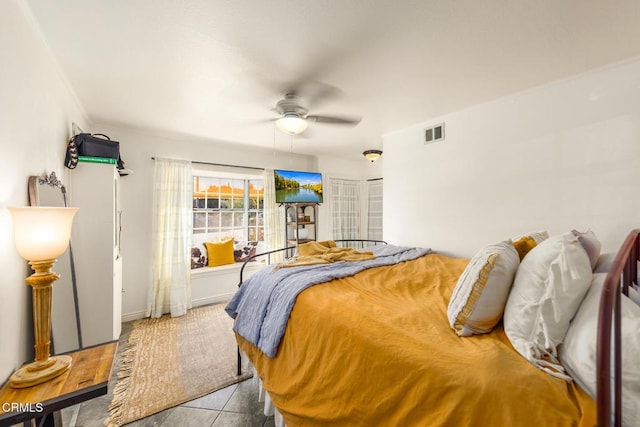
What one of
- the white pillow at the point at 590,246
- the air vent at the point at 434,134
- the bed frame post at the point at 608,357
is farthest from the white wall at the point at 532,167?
the bed frame post at the point at 608,357

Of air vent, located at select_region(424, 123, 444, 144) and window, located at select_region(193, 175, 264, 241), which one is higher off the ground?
air vent, located at select_region(424, 123, 444, 144)

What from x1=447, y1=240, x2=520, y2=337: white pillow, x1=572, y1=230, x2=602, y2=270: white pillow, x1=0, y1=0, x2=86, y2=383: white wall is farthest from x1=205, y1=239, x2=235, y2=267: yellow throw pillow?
x1=572, y1=230, x2=602, y2=270: white pillow

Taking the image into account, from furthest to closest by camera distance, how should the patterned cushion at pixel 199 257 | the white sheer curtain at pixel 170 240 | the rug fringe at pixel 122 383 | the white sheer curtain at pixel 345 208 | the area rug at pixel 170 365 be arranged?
1. the white sheer curtain at pixel 345 208
2. the patterned cushion at pixel 199 257
3. the white sheer curtain at pixel 170 240
4. the area rug at pixel 170 365
5. the rug fringe at pixel 122 383

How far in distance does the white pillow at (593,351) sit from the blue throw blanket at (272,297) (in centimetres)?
128

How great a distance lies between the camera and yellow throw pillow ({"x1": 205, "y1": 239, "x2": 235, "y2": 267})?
4.18 meters

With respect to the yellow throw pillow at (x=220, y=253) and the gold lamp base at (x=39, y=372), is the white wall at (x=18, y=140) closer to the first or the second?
the gold lamp base at (x=39, y=372)

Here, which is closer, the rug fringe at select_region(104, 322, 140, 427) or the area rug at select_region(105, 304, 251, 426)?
the rug fringe at select_region(104, 322, 140, 427)

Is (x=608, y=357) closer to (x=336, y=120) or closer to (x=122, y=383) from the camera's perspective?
(x=336, y=120)

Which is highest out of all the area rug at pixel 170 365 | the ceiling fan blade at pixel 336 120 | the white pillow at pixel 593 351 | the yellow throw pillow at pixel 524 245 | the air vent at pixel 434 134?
the ceiling fan blade at pixel 336 120

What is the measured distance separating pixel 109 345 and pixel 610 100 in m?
3.71

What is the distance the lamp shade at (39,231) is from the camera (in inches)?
42.2

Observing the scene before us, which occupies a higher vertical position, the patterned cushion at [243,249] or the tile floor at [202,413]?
the patterned cushion at [243,249]

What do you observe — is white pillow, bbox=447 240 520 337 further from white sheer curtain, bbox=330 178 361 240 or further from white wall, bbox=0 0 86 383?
white sheer curtain, bbox=330 178 361 240

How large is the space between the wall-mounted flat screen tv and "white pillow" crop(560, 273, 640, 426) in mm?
3681
